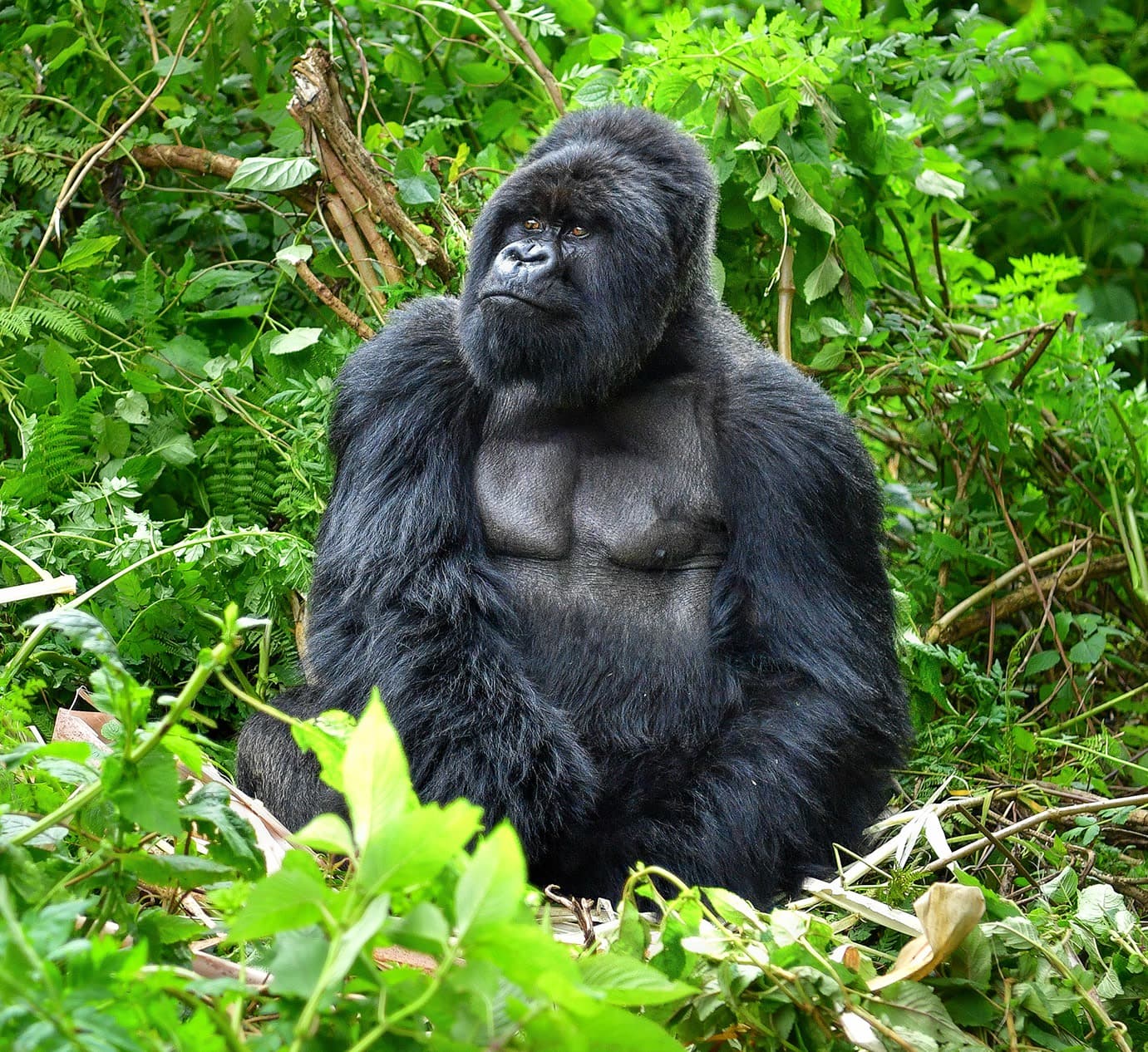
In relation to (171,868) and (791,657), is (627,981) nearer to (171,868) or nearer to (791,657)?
(171,868)

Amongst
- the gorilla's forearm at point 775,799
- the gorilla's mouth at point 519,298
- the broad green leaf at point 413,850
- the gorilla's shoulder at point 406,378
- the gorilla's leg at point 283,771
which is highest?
the broad green leaf at point 413,850

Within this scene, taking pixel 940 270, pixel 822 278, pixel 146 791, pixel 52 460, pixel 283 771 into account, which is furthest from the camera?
pixel 940 270

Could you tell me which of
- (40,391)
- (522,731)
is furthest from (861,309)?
(40,391)

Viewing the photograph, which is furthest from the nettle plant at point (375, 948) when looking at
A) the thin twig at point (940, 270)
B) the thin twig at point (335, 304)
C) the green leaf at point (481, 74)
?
the green leaf at point (481, 74)

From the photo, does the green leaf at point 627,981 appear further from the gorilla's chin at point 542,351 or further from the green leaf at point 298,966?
the gorilla's chin at point 542,351

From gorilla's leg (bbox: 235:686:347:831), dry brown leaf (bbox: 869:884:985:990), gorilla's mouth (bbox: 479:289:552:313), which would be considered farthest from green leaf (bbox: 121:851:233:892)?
gorilla's mouth (bbox: 479:289:552:313)

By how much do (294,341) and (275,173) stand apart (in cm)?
47

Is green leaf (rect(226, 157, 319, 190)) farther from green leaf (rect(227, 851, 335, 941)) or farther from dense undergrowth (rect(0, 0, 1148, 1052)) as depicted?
green leaf (rect(227, 851, 335, 941))

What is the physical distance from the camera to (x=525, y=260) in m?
3.01

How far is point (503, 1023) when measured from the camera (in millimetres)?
1371

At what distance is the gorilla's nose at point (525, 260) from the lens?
3.00 meters

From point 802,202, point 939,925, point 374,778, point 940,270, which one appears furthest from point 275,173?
point 374,778

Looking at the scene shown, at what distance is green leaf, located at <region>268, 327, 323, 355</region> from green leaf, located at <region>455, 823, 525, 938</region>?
2686mm

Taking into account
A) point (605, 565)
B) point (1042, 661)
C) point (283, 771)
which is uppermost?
point (605, 565)
